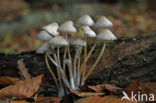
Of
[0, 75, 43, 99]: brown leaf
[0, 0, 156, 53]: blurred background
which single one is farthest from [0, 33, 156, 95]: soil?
[0, 0, 156, 53]: blurred background

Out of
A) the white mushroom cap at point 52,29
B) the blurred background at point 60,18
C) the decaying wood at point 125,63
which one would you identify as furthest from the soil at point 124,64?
the blurred background at point 60,18

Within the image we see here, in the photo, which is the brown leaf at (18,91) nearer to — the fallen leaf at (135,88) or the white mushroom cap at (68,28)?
the white mushroom cap at (68,28)

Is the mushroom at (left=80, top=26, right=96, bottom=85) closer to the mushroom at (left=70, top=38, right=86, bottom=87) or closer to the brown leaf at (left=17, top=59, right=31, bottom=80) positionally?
the mushroom at (left=70, top=38, right=86, bottom=87)

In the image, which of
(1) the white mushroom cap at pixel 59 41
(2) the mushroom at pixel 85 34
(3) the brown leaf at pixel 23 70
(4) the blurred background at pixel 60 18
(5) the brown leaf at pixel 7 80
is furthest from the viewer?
(4) the blurred background at pixel 60 18

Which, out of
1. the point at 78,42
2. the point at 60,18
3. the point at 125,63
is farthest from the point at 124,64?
the point at 60,18

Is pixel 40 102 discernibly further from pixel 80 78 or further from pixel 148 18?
pixel 148 18

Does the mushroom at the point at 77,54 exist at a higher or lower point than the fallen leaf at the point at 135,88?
higher

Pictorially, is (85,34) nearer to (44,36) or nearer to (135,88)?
(44,36)
